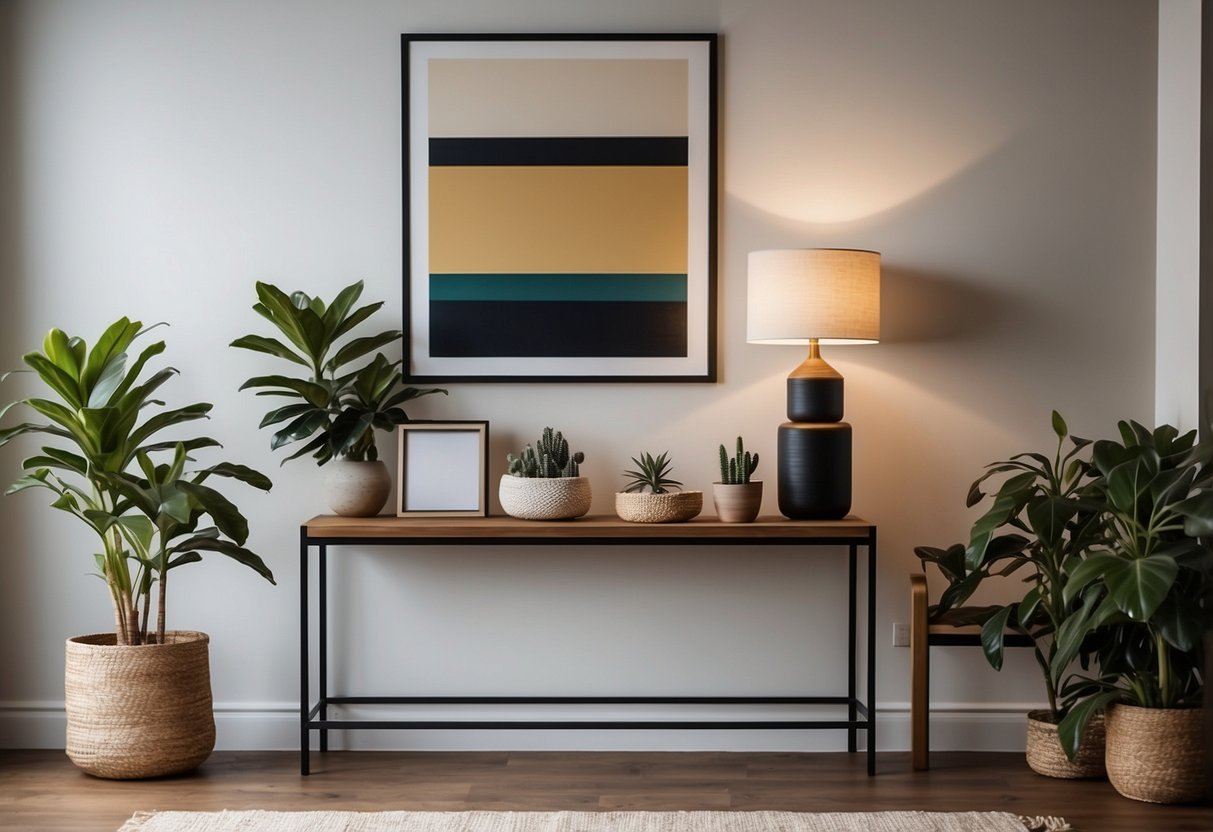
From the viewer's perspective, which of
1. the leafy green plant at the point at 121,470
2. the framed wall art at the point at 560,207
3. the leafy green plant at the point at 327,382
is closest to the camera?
the leafy green plant at the point at 121,470

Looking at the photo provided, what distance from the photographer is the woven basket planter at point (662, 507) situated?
3.22 meters

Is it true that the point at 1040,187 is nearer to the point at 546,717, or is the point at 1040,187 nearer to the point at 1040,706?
the point at 1040,706

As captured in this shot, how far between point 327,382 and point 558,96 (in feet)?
3.80

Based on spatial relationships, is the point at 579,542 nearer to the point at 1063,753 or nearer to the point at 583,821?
the point at 583,821

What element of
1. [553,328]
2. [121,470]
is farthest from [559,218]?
→ [121,470]

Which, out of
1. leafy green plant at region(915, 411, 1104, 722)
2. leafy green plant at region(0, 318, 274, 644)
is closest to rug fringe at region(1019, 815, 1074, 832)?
leafy green plant at region(915, 411, 1104, 722)

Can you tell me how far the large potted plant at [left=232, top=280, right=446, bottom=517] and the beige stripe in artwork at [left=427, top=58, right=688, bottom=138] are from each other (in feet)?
2.25

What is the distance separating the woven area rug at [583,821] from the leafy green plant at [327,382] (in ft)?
3.36

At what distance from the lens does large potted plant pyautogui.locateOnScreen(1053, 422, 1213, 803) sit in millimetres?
2811

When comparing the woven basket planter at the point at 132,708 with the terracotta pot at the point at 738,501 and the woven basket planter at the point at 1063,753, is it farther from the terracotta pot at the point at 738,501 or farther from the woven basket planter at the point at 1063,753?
the woven basket planter at the point at 1063,753

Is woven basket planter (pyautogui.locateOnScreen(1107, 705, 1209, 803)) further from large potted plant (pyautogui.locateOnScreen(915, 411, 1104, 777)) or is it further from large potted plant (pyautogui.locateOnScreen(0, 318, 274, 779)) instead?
large potted plant (pyautogui.locateOnScreen(0, 318, 274, 779))

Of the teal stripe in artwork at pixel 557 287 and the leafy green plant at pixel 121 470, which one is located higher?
the teal stripe in artwork at pixel 557 287

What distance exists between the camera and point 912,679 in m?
3.31

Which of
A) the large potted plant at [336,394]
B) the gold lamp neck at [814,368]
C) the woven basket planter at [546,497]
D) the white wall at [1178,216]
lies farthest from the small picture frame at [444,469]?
the white wall at [1178,216]
